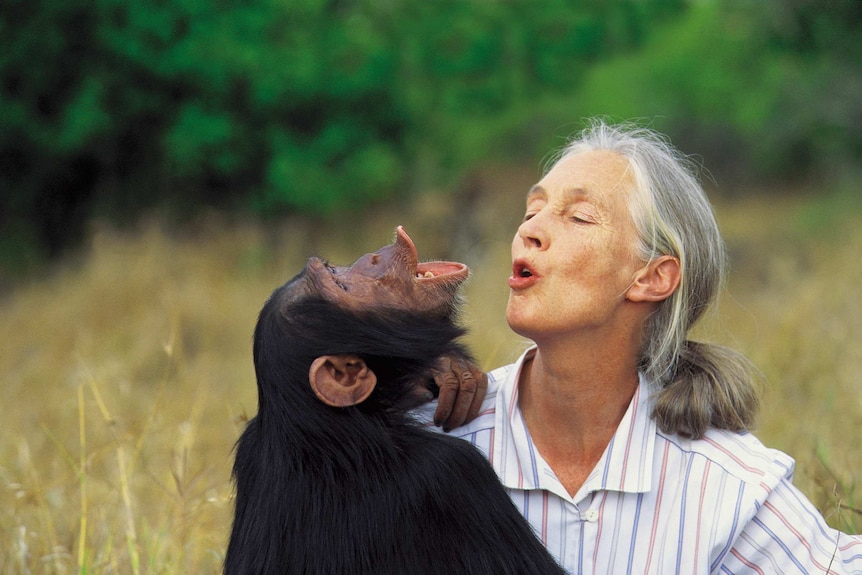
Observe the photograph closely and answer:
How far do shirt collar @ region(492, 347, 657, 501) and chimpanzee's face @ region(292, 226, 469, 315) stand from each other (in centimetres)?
34

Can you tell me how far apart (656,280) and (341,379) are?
96 centimetres

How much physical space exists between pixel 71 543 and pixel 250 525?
4.90 feet

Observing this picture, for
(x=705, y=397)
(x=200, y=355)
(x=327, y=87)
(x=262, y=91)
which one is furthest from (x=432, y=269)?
(x=327, y=87)

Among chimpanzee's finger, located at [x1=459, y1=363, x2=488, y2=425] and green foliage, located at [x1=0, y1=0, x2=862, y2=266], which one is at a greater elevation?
green foliage, located at [x1=0, y1=0, x2=862, y2=266]

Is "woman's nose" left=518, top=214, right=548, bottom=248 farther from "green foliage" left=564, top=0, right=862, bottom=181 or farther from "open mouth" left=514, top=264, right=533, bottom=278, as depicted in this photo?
"green foliage" left=564, top=0, right=862, bottom=181

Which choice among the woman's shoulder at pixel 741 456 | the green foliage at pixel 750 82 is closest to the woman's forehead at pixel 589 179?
the woman's shoulder at pixel 741 456

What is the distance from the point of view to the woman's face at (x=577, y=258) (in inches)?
105

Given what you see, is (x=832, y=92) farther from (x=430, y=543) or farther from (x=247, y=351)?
(x=430, y=543)

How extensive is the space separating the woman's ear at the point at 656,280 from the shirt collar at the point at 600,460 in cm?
25

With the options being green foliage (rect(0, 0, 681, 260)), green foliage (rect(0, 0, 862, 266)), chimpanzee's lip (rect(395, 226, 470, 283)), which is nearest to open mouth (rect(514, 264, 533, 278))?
chimpanzee's lip (rect(395, 226, 470, 283))

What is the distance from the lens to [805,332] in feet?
22.5

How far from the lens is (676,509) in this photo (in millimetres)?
2594

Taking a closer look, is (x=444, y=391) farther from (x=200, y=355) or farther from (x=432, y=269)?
(x=200, y=355)

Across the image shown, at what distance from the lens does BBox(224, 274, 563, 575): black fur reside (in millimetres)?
2414
